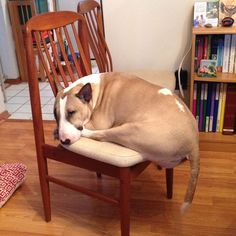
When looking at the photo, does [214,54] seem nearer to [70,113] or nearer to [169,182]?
[169,182]

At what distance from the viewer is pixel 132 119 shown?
131 cm

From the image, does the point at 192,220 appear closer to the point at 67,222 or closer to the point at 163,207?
the point at 163,207

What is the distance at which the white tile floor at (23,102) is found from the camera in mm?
2879

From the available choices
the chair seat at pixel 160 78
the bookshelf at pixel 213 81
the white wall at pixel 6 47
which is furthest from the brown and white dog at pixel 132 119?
the white wall at pixel 6 47

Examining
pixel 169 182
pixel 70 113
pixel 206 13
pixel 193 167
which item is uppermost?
pixel 206 13

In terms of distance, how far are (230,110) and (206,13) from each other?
0.68 m

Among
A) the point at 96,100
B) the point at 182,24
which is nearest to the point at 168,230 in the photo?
the point at 96,100

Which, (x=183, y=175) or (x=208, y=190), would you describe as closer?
(x=208, y=190)

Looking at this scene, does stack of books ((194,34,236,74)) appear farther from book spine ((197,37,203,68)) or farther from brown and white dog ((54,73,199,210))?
brown and white dog ((54,73,199,210))

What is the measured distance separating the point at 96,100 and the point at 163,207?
2.47 feet

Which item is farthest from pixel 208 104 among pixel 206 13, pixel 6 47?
pixel 6 47

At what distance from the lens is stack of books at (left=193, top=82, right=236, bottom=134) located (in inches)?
84.3

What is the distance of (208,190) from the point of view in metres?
1.83

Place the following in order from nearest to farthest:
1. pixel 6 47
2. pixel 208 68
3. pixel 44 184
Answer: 1. pixel 44 184
2. pixel 208 68
3. pixel 6 47
